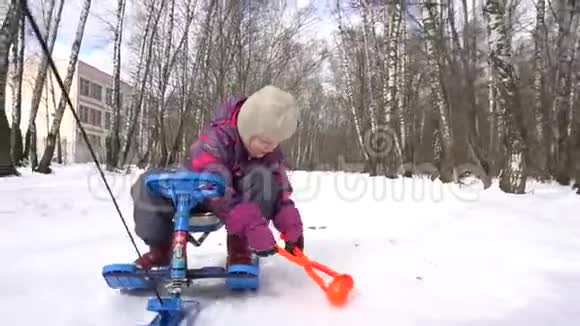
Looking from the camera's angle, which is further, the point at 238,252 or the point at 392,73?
the point at 392,73

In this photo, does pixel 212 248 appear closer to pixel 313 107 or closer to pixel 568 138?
pixel 568 138

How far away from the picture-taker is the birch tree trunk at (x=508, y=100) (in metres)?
7.74

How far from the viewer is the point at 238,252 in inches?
89.4

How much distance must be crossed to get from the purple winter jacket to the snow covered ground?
249mm

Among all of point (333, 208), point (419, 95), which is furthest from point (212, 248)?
point (419, 95)

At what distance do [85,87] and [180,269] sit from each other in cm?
6293

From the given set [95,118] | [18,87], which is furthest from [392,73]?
[95,118]

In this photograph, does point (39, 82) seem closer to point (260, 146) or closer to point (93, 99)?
point (260, 146)

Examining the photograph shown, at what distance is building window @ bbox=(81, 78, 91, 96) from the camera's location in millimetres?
59678

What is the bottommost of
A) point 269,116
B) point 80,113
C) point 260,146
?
point 260,146

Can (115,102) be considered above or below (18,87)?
below

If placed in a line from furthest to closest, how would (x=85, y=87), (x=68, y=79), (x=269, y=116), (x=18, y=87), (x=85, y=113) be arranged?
(x=85, y=113) < (x=85, y=87) < (x=18, y=87) < (x=68, y=79) < (x=269, y=116)
